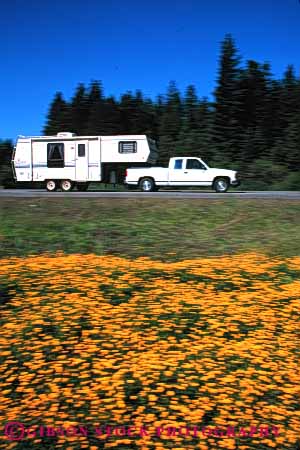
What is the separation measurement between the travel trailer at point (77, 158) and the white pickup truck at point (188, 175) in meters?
1.65

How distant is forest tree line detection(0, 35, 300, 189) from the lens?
5550 centimetres

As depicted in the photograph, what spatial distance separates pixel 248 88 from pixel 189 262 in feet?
201

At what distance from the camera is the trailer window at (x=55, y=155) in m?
29.5

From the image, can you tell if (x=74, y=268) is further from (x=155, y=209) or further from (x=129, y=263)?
(x=155, y=209)

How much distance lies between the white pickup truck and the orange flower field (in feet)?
59.6

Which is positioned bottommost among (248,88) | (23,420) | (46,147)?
(23,420)

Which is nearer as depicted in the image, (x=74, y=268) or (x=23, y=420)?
(x=23, y=420)

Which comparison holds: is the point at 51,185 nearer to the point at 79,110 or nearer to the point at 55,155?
the point at 55,155

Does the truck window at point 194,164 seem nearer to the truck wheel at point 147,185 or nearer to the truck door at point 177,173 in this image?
the truck door at point 177,173

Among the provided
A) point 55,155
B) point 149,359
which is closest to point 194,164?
point 55,155

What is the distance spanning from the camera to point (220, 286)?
7996 millimetres

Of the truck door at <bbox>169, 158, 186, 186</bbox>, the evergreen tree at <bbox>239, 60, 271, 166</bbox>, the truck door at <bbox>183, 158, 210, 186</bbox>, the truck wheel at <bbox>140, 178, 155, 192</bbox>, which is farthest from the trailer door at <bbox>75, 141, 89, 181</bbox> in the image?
the evergreen tree at <bbox>239, 60, 271, 166</bbox>

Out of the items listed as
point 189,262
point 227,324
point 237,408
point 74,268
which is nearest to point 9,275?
point 74,268

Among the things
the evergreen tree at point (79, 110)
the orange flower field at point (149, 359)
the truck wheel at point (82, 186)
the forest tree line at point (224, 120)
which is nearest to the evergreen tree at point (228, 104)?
the forest tree line at point (224, 120)
